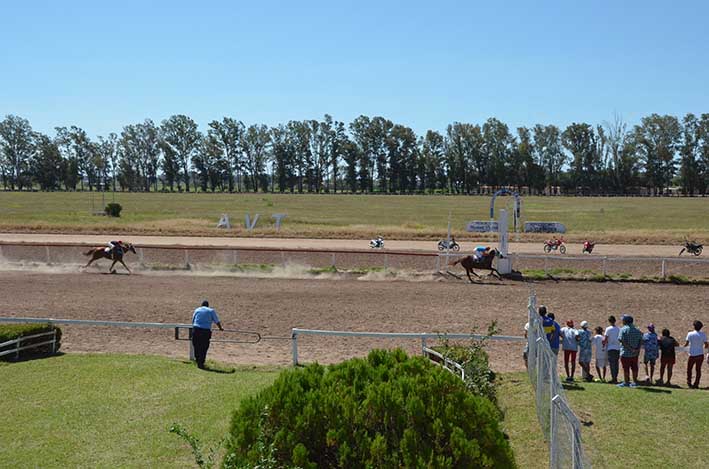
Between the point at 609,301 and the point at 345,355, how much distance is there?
9.45m

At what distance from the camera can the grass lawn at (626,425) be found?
7316 mm

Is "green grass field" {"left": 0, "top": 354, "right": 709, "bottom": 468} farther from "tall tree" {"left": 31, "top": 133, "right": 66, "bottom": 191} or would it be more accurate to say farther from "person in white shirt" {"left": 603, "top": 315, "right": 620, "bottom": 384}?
"tall tree" {"left": 31, "top": 133, "right": 66, "bottom": 191}

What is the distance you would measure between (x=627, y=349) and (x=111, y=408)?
8071mm

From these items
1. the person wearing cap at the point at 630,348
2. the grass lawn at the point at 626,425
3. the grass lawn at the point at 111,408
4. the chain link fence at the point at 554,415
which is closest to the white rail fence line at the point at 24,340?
the grass lawn at the point at 111,408

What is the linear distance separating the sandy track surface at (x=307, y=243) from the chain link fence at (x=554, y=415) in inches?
900

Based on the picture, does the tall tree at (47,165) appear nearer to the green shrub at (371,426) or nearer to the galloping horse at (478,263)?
the galloping horse at (478,263)

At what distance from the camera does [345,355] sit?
13.8 metres

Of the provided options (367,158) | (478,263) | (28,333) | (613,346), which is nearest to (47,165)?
(367,158)

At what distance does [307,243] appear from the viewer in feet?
118

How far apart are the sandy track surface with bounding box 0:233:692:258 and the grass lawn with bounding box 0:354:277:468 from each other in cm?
2204

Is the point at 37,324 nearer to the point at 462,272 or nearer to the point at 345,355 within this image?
the point at 345,355

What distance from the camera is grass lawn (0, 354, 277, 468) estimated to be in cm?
761

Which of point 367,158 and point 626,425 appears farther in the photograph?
point 367,158

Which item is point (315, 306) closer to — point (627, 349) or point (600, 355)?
point (600, 355)
